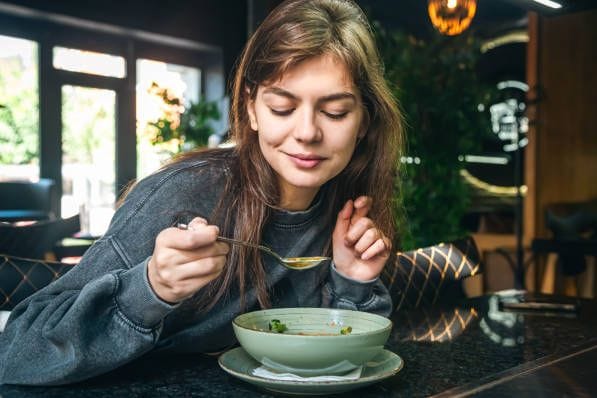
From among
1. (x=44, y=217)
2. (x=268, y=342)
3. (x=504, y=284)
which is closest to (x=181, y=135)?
(x=44, y=217)

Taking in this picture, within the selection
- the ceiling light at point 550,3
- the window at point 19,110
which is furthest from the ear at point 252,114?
the window at point 19,110

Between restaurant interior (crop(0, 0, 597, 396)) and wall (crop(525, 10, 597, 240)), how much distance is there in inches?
0.5

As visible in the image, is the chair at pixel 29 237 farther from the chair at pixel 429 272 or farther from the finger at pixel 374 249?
the finger at pixel 374 249

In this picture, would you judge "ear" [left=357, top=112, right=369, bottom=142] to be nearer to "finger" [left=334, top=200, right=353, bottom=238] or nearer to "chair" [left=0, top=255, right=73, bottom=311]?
"finger" [left=334, top=200, right=353, bottom=238]

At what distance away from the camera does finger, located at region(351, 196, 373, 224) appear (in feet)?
3.99

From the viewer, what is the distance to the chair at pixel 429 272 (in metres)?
1.58

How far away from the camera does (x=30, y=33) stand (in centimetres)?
740

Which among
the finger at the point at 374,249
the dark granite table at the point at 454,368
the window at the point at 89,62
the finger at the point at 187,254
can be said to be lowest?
the dark granite table at the point at 454,368

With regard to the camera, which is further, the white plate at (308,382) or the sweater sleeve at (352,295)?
the sweater sleeve at (352,295)

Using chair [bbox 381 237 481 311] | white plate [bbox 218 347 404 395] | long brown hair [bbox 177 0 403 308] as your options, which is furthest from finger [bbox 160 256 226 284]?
chair [bbox 381 237 481 311]

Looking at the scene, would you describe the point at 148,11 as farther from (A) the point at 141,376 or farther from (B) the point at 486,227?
(A) the point at 141,376

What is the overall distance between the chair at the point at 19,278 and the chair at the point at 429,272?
748mm

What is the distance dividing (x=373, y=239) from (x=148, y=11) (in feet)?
25.1

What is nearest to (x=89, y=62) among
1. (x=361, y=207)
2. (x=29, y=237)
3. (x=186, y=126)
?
(x=186, y=126)
